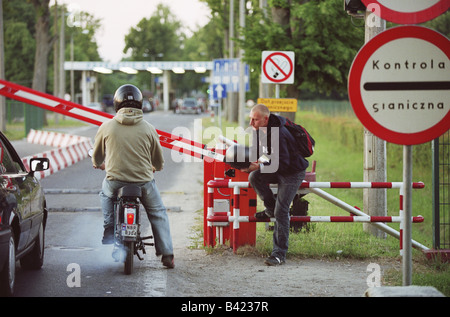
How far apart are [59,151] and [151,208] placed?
14534mm

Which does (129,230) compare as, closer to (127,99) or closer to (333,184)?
(127,99)

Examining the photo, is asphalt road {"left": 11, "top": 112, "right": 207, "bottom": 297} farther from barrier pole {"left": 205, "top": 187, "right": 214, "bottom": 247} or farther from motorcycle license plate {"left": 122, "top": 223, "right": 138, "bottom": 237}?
barrier pole {"left": 205, "top": 187, "right": 214, "bottom": 247}

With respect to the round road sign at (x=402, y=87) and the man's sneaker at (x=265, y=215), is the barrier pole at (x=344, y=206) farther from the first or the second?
the round road sign at (x=402, y=87)

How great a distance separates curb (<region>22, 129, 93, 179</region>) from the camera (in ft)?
66.5

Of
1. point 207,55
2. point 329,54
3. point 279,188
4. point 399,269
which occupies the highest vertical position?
point 207,55

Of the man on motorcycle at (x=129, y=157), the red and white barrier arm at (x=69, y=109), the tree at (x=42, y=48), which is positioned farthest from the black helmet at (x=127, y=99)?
the tree at (x=42, y=48)

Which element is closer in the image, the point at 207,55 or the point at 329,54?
the point at 329,54

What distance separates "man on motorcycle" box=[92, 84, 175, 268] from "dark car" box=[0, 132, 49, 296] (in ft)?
2.19

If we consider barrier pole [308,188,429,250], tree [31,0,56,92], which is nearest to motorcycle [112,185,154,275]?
barrier pole [308,188,429,250]
